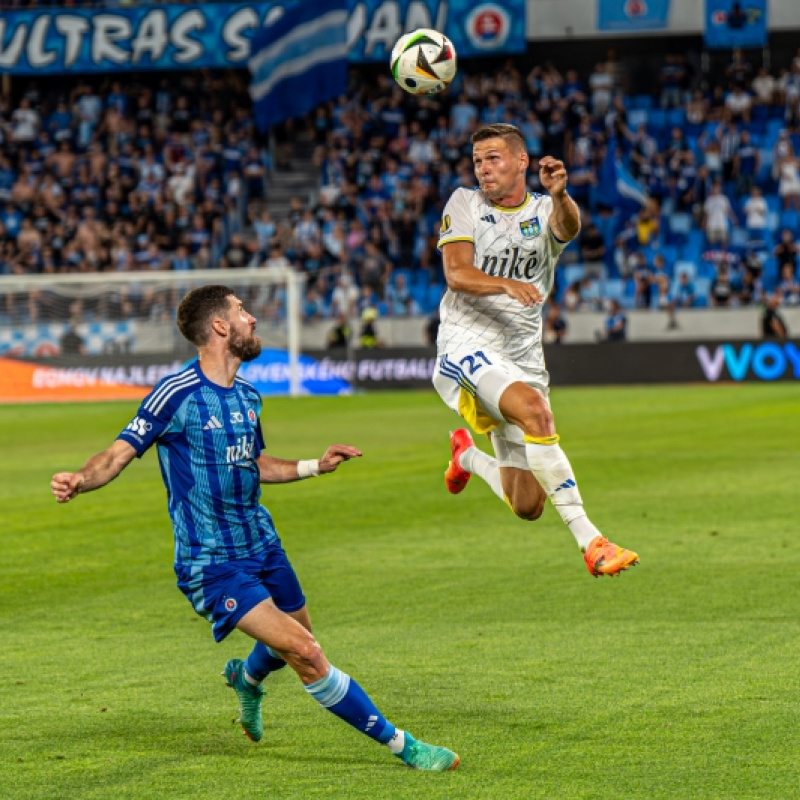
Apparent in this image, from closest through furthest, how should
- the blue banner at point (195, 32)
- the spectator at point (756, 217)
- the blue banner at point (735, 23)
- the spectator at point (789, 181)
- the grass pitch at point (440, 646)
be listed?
the grass pitch at point (440, 646) < the spectator at point (756, 217) < the spectator at point (789, 181) < the blue banner at point (735, 23) < the blue banner at point (195, 32)

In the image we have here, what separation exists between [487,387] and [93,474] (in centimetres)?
322

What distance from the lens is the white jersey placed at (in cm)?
847

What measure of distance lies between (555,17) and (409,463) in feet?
71.2

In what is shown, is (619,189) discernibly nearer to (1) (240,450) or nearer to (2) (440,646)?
(2) (440,646)

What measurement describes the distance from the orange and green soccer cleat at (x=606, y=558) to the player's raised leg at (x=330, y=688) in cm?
173

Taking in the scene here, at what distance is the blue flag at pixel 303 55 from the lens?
117 feet

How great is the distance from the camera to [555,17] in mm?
36469

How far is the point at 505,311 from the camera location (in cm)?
862

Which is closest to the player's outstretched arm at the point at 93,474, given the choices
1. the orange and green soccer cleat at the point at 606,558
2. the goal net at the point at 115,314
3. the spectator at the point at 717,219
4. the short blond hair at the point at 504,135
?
the orange and green soccer cleat at the point at 606,558

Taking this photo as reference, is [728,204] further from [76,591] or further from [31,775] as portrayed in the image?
[31,775]

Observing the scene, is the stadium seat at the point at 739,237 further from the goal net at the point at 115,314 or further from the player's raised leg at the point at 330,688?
the player's raised leg at the point at 330,688

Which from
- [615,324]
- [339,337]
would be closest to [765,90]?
[615,324]

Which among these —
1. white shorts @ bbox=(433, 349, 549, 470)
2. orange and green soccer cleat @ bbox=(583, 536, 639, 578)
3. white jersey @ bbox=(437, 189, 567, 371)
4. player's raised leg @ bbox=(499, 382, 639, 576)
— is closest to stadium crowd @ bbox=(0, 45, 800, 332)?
white shorts @ bbox=(433, 349, 549, 470)

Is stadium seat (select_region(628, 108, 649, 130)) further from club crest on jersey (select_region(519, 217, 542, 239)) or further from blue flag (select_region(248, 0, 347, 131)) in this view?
club crest on jersey (select_region(519, 217, 542, 239))
